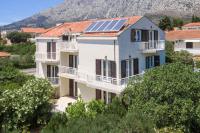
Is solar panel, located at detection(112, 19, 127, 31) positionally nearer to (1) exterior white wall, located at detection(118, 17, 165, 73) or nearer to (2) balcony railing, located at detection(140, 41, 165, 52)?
(1) exterior white wall, located at detection(118, 17, 165, 73)

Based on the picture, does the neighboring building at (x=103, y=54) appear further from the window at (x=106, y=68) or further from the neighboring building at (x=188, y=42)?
the neighboring building at (x=188, y=42)

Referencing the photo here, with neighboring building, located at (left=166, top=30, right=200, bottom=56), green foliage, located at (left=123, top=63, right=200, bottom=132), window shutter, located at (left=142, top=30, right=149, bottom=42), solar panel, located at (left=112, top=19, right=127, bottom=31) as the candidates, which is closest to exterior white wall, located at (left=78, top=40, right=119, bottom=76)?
solar panel, located at (left=112, top=19, right=127, bottom=31)

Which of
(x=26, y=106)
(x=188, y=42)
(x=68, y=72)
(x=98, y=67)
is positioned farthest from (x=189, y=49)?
(x=26, y=106)

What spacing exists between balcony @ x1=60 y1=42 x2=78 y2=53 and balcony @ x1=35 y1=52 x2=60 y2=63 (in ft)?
5.64

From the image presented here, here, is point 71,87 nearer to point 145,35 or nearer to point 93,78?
point 93,78

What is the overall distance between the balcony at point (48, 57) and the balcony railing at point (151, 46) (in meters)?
10.9

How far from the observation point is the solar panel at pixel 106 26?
29.4 metres

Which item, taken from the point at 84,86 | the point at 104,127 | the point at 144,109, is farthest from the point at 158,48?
the point at 104,127

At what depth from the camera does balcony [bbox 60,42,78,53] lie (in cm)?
3312

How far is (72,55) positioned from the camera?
34750mm

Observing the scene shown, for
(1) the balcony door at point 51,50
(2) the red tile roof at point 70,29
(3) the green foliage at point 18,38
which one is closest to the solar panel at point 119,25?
(2) the red tile roof at point 70,29

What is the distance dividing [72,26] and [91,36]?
8439 mm

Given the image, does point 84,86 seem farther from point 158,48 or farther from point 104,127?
point 104,127

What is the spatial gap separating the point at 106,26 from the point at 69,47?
549 centimetres
